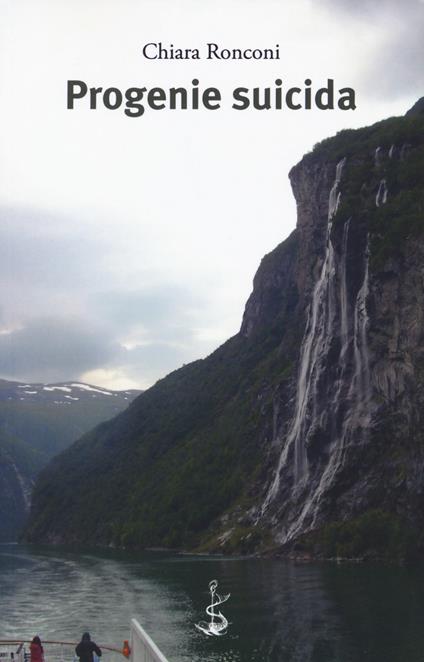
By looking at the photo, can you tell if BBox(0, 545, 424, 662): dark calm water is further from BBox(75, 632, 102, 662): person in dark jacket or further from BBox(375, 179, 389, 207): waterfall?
BBox(375, 179, 389, 207): waterfall

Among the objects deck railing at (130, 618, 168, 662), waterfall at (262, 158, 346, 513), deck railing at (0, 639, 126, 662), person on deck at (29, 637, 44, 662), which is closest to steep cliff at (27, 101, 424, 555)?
waterfall at (262, 158, 346, 513)

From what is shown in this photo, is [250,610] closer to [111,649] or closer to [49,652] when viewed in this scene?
[49,652]

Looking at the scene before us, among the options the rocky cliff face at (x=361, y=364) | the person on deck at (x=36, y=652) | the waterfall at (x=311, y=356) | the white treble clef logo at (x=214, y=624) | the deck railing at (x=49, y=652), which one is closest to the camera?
the person on deck at (x=36, y=652)

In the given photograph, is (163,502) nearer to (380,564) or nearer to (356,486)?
(356,486)

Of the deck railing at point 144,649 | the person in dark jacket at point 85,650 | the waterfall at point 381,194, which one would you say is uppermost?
the waterfall at point 381,194

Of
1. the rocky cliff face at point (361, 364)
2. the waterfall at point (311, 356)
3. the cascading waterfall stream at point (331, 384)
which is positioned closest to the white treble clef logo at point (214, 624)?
the rocky cliff face at point (361, 364)

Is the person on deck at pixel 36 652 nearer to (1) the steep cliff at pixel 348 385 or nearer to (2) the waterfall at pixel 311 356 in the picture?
(1) the steep cliff at pixel 348 385

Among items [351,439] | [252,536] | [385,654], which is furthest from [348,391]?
[385,654]
